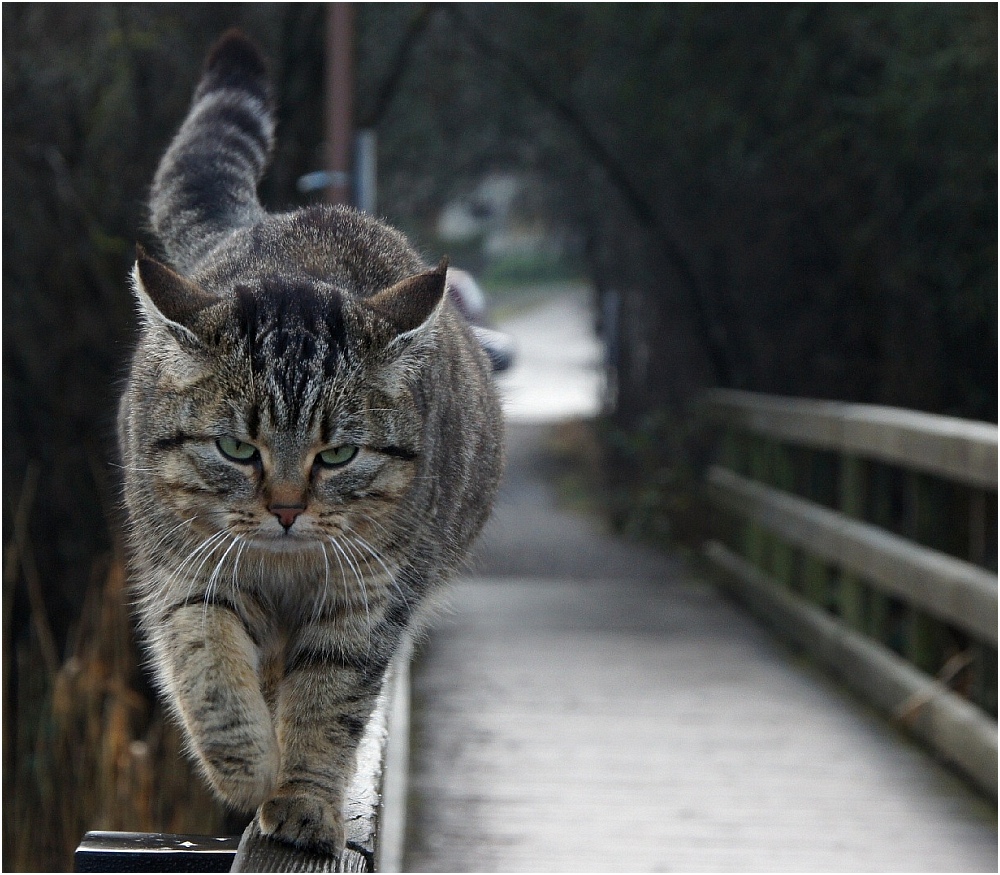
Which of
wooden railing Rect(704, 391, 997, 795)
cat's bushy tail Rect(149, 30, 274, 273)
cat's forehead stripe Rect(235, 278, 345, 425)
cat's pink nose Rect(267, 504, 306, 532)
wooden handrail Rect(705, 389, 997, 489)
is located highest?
cat's bushy tail Rect(149, 30, 274, 273)

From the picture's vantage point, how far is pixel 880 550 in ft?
19.3

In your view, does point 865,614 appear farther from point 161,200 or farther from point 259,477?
point 259,477

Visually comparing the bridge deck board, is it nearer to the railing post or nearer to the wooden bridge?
the wooden bridge

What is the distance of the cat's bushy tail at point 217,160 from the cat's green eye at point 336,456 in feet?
3.11

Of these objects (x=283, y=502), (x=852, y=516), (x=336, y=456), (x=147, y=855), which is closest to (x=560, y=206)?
(x=852, y=516)

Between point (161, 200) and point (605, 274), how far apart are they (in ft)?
38.0

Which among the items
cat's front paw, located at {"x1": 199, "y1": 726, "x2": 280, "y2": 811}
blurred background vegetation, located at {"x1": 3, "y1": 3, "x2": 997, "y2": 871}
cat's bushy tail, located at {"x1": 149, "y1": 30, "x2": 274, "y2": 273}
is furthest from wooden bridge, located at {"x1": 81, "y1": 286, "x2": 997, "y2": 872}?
cat's bushy tail, located at {"x1": 149, "y1": 30, "x2": 274, "y2": 273}

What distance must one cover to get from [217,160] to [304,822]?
1633mm

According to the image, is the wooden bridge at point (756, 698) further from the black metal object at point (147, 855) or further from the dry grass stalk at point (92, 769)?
the dry grass stalk at point (92, 769)

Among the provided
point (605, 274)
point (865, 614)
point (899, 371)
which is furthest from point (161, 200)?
point (605, 274)

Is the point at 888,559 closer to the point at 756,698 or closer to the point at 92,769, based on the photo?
the point at 756,698

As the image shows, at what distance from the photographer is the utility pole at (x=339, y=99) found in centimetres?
660

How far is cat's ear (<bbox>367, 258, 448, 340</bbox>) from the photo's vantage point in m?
2.57

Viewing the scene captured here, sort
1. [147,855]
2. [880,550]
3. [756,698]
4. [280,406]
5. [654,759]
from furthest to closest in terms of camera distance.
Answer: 1. [756,698]
2. [880,550]
3. [654,759]
4. [280,406]
5. [147,855]
